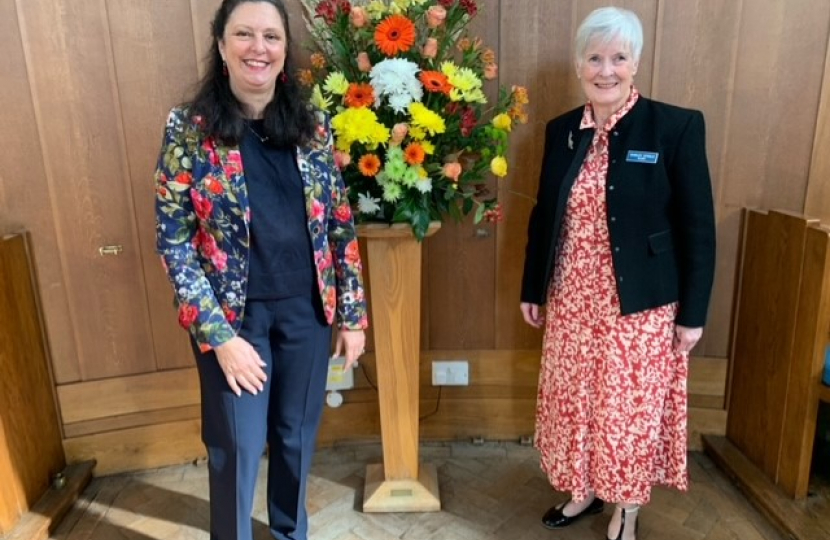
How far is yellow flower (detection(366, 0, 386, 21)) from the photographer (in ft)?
5.18

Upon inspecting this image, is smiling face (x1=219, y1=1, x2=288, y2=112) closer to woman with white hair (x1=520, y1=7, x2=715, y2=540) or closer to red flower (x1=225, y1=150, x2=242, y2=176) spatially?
red flower (x1=225, y1=150, x2=242, y2=176)

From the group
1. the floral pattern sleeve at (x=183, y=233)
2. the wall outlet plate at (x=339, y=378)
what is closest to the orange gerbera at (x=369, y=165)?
the floral pattern sleeve at (x=183, y=233)

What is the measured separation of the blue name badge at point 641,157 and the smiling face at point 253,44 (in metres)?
0.90

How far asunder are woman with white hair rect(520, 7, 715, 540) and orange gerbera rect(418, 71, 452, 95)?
1.19ft

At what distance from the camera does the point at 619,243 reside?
1570 mm

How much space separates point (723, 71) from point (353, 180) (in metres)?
1.31

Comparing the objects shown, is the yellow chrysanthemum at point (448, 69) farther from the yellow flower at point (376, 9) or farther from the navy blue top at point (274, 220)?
the navy blue top at point (274, 220)

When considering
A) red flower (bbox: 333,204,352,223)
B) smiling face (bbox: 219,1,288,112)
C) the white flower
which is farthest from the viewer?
the white flower

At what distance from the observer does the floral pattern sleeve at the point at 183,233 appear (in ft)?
4.35

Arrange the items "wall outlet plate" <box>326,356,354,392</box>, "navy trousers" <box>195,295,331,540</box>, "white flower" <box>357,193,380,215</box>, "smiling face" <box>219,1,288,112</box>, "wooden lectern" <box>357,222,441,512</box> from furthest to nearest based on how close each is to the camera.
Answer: "wall outlet plate" <box>326,356,354,392</box> → "wooden lectern" <box>357,222,441,512</box> → "white flower" <box>357,193,380,215</box> → "navy trousers" <box>195,295,331,540</box> → "smiling face" <box>219,1,288,112</box>

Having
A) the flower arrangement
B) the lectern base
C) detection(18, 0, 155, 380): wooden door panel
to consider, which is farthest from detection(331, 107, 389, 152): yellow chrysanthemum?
the lectern base

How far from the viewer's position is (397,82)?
5.04ft

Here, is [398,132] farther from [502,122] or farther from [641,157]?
[641,157]

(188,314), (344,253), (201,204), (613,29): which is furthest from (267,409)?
(613,29)
